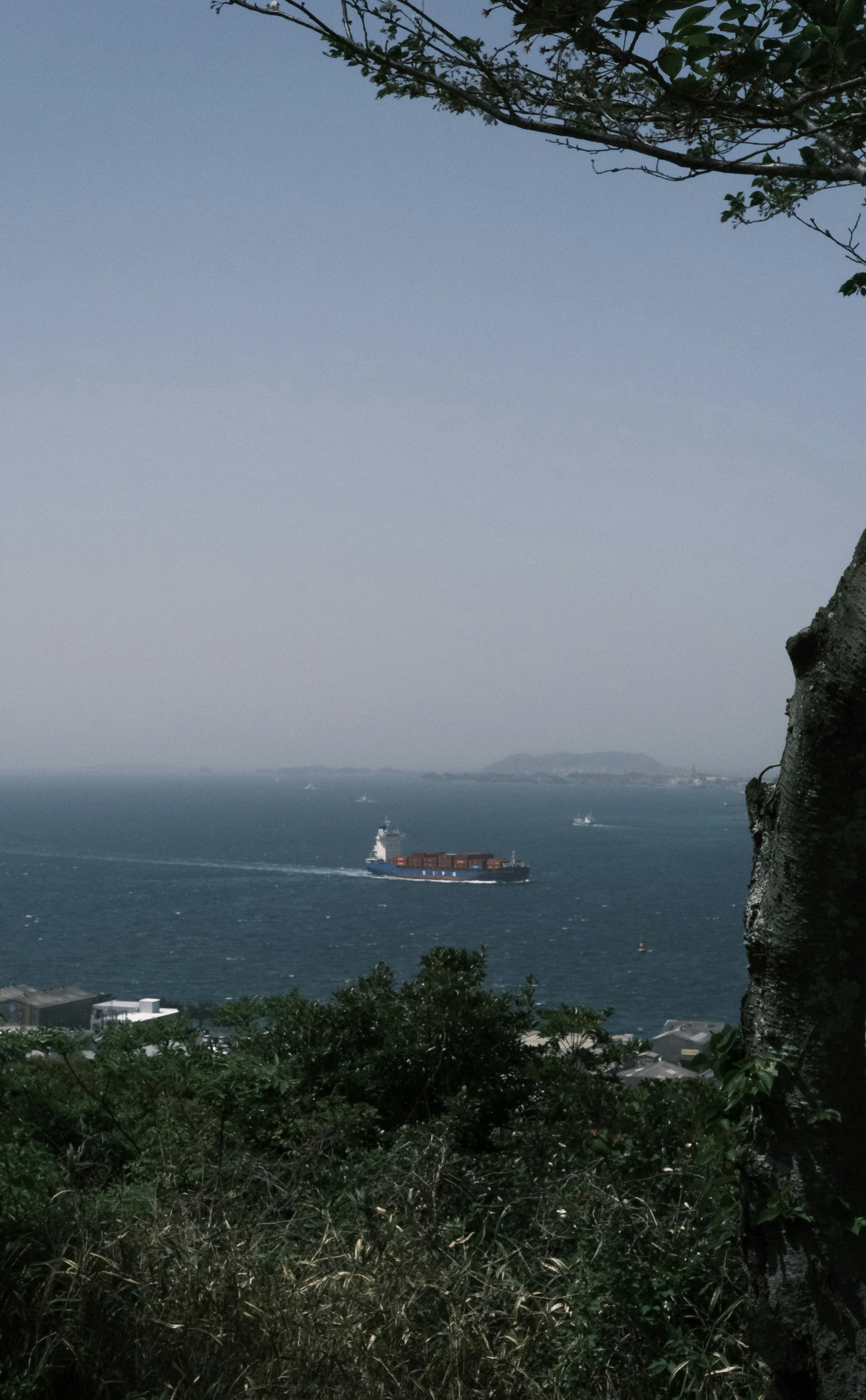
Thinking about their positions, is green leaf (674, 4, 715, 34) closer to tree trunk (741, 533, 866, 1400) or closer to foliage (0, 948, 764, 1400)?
tree trunk (741, 533, 866, 1400)

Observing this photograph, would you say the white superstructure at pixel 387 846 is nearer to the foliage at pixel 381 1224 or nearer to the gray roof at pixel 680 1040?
the gray roof at pixel 680 1040

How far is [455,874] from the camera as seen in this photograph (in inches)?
3103

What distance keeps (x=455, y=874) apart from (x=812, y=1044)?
77.4 meters

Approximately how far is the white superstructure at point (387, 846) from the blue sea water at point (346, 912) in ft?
6.09

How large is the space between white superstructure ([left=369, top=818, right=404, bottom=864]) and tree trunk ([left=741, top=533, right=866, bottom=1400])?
8040 centimetres

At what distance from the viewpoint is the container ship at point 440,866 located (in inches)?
3066

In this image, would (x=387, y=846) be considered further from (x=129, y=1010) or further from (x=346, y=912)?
(x=129, y=1010)

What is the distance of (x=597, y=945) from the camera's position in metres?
51.9

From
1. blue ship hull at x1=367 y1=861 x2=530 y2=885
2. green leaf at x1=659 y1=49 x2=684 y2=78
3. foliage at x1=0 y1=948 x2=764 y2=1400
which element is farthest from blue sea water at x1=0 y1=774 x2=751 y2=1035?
green leaf at x1=659 y1=49 x2=684 y2=78

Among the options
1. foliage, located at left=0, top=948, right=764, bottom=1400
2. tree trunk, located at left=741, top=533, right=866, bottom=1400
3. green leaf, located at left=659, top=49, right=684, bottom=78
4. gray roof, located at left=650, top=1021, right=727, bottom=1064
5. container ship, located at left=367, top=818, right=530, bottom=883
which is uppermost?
green leaf, located at left=659, top=49, right=684, bottom=78

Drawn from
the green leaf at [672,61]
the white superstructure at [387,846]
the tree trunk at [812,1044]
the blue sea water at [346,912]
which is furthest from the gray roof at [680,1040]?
the white superstructure at [387,846]

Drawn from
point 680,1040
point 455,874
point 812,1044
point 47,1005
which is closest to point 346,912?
point 455,874

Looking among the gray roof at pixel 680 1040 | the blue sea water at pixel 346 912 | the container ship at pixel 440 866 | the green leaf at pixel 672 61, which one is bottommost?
the blue sea water at pixel 346 912

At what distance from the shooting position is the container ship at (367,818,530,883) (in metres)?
77.9
